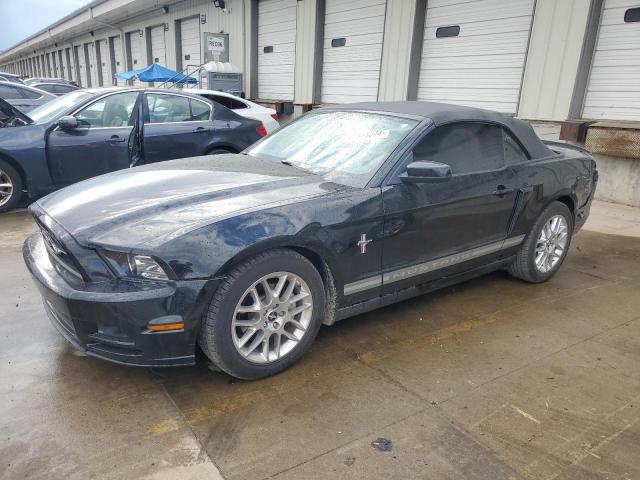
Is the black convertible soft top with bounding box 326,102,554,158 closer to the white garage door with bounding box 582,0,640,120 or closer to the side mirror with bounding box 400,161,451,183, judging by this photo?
the side mirror with bounding box 400,161,451,183

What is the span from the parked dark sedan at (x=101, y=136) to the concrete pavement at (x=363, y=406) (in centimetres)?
263

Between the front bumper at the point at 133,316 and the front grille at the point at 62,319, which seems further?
the front grille at the point at 62,319

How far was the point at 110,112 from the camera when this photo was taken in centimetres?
623

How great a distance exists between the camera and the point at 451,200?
11.0 feet

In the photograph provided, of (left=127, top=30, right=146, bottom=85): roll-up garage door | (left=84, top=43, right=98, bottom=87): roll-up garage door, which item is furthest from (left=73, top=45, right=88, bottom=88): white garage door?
(left=127, top=30, right=146, bottom=85): roll-up garage door

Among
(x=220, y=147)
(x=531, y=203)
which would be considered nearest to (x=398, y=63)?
(x=220, y=147)

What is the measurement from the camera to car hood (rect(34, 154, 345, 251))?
243 centimetres

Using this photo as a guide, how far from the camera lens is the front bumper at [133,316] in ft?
7.59

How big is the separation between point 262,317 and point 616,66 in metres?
7.49

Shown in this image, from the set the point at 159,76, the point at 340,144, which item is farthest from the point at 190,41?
the point at 340,144

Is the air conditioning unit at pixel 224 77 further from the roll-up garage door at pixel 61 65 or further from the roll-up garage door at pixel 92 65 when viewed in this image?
the roll-up garage door at pixel 61 65

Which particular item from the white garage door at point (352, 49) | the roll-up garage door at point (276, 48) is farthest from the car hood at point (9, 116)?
the roll-up garage door at point (276, 48)

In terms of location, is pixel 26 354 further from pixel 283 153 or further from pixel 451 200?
pixel 451 200

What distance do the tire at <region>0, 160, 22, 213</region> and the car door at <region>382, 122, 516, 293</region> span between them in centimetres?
493
